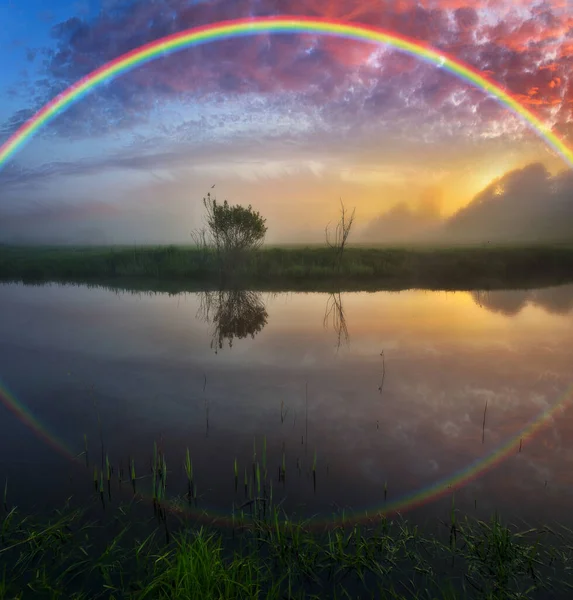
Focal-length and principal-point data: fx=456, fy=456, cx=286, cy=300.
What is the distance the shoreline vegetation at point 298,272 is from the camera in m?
28.3

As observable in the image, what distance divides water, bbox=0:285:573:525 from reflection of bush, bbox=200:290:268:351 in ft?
0.59

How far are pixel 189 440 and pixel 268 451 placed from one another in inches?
49.6

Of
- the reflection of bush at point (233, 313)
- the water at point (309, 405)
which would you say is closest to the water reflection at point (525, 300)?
the water at point (309, 405)

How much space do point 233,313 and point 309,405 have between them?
1060cm

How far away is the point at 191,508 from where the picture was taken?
17.1ft

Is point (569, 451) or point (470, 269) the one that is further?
point (470, 269)

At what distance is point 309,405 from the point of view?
28.0 ft

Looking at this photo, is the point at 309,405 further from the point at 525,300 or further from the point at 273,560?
the point at 525,300

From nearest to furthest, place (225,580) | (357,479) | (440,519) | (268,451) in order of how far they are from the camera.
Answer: (225,580), (440,519), (357,479), (268,451)

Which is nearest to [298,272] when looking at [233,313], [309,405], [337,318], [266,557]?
[233,313]

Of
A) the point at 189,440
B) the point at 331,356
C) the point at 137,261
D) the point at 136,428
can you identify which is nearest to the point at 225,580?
the point at 189,440

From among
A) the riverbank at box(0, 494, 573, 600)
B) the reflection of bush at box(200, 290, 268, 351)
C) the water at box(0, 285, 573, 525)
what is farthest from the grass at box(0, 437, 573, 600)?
the reflection of bush at box(200, 290, 268, 351)

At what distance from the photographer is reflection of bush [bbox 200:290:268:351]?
14.9 meters

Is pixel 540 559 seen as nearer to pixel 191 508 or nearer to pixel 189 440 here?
pixel 191 508
